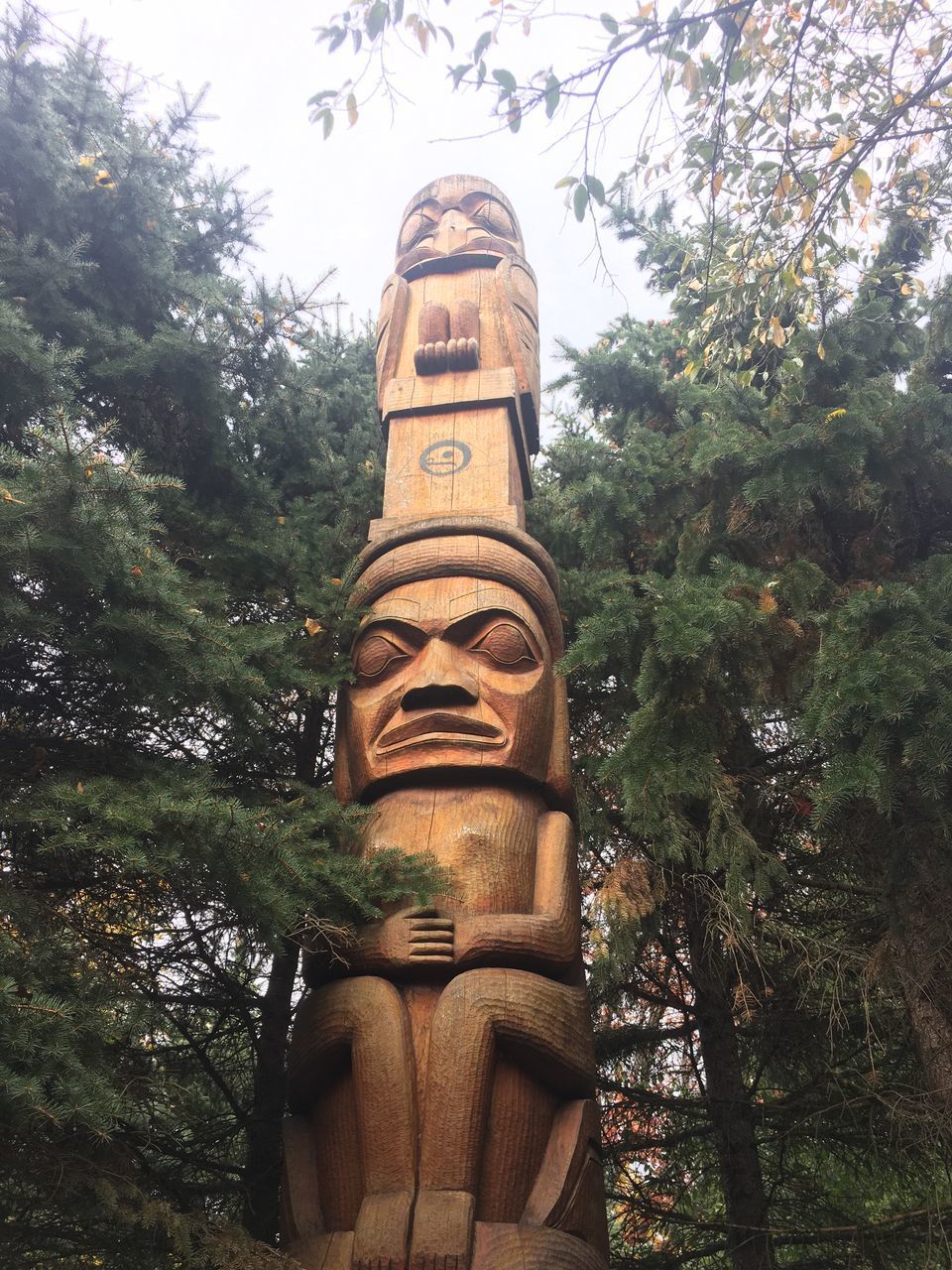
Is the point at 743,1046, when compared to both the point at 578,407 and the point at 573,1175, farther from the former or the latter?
the point at 578,407

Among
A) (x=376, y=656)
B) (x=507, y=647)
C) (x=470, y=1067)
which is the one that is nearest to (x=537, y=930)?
(x=470, y=1067)

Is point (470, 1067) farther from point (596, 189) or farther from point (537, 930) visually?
point (596, 189)

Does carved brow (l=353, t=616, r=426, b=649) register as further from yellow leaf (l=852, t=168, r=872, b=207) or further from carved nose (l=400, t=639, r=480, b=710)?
yellow leaf (l=852, t=168, r=872, b=207)

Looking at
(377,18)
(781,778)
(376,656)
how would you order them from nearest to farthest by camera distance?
(377,18), (376,656), (781,778)

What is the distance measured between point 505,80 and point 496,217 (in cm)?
455

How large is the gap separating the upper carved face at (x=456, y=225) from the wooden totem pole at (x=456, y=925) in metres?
1.48

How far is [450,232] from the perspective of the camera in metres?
8.30

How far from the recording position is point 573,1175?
13.0 ft

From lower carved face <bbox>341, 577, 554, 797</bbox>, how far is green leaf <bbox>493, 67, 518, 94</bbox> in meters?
2.34

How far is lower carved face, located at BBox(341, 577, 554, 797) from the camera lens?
503 cm

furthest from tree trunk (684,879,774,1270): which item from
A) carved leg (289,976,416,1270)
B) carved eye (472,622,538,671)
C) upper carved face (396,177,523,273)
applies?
upper carved face (396,177,523,273)

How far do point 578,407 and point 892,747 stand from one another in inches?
198

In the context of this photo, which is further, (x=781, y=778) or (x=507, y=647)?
(x=781, y=778)

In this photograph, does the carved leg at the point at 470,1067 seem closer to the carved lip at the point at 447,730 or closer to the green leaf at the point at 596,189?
the carved lip at the point at 447,730
